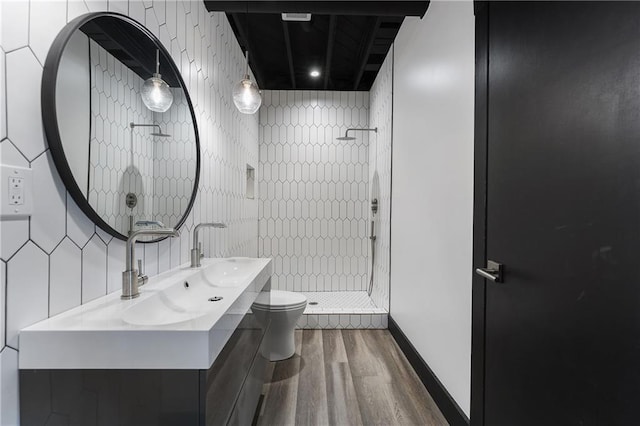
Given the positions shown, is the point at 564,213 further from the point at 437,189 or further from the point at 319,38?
the point at 319,38

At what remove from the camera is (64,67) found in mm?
886

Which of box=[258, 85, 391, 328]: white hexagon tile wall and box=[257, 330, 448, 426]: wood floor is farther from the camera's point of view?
box=[258, 85, 391, 328]: white hexagon tile wall

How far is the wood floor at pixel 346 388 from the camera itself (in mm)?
1640

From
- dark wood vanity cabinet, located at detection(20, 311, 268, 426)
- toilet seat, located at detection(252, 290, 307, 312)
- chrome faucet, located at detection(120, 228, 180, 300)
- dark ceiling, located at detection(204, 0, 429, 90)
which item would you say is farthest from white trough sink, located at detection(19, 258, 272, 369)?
dark ceiling, located at detection(204, 0, 429, 90)

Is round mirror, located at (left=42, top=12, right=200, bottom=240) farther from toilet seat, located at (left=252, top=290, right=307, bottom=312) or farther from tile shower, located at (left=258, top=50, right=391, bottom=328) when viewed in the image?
tile shower, located at (left=258, top=50, right=391, bottom=328)

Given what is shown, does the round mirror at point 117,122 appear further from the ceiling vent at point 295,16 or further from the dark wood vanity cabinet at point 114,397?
the ceiling vent at point 295,16

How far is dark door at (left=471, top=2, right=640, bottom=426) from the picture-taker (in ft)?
1.97

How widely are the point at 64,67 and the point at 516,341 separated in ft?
5.11

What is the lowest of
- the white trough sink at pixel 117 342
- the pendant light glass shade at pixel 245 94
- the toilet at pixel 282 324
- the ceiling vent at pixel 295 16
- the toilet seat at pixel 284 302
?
the toilet at pixel 282 324

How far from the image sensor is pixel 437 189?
175 cm

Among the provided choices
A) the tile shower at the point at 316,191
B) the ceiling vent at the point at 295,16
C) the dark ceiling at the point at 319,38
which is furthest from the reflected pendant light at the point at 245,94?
the tile shower at the point at 316,191

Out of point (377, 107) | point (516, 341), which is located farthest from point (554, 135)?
point (377, 107)

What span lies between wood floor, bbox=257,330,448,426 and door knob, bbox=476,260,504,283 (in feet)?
3.46

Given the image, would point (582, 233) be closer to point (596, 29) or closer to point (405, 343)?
point (596, 29)
